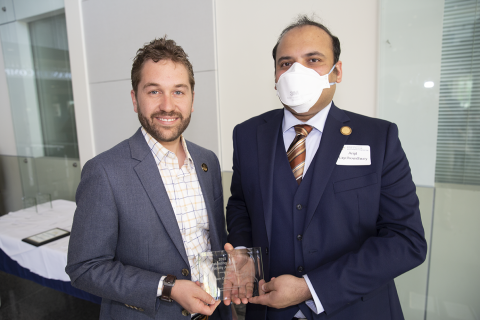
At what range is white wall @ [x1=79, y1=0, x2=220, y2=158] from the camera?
3098 mm

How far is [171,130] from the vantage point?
1.38m

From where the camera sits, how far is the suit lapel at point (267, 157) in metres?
1.30

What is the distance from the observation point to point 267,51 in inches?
111

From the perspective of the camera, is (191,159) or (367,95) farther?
(367,95)

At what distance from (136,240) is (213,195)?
49 centimetres

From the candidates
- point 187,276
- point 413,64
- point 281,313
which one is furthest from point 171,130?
point 413,64

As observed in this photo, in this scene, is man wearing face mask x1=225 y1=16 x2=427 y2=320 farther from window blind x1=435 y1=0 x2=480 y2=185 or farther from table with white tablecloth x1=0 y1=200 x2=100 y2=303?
table with white tablecloth x1=0 y1=200 x2=100 y2=303

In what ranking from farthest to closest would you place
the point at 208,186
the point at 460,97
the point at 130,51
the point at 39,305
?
the point at 130,51, the point at 39,305, the point at 460,97, the point at 208,186

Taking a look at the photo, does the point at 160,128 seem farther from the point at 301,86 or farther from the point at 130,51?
the point at 130,51

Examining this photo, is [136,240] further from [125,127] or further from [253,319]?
[125,127]

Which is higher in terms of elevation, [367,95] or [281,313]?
[367,95]

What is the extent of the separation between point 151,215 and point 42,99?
14.8ft

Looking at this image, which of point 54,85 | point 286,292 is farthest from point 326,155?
point 54,85

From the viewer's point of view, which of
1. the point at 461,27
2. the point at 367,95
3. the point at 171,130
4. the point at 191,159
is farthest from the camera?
the point at 367,95
